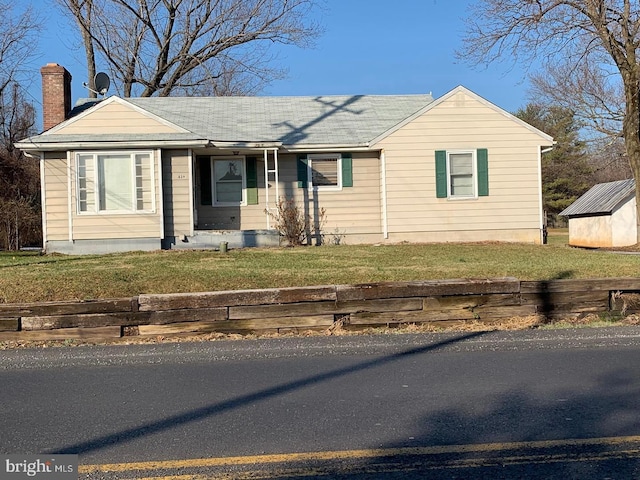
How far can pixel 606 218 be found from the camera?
25266mm

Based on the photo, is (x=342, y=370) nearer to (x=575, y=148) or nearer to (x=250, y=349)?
(x=250, y=349)

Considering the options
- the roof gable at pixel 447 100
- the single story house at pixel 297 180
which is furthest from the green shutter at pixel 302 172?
the roof gable at pixel 447 100

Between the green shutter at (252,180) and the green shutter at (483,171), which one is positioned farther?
the green shutter at (252,180)

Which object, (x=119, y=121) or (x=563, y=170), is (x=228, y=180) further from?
(x=563, y=170)

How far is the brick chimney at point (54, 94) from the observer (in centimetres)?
1969

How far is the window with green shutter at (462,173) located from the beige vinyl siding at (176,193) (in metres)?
7.06

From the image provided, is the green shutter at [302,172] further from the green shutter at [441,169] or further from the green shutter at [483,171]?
the green shutter at [483,171]

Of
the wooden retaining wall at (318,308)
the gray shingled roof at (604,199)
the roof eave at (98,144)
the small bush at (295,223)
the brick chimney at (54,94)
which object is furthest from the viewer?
A: the gray shingled roof at (604,199)

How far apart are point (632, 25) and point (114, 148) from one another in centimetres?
1553

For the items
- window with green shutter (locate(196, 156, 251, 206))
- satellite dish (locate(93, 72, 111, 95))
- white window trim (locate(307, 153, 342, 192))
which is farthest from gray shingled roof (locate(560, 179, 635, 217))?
satellite dish (locate(93, 72, 111, 95))

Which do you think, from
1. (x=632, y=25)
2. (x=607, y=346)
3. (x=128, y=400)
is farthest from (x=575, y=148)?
(x=128, y=400)

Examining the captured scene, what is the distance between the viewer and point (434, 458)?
4.08 metres

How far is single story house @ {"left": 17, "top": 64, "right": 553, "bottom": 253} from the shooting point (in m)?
16.9

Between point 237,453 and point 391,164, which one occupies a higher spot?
point 391,164
